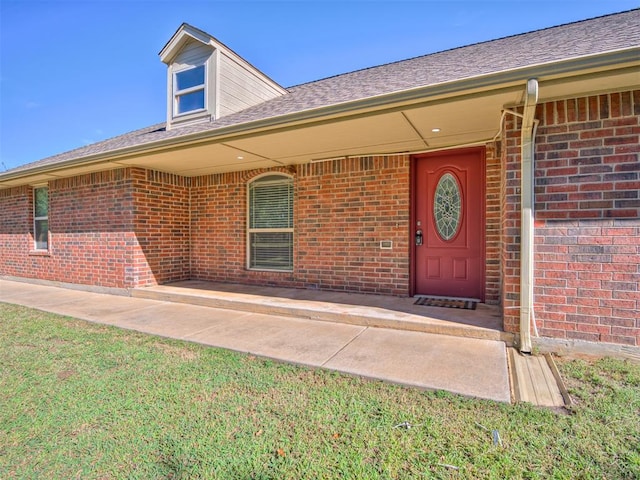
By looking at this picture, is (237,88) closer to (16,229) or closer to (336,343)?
(336,343)

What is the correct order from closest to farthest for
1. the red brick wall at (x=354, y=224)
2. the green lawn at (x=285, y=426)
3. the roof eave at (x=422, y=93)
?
the green lawn at (x=285, y=426) → the roof eave at (x=422, y=93) → the red brick wall at (x=354, y=224)

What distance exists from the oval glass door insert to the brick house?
0.08ft

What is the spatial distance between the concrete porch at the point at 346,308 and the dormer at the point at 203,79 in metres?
3.33

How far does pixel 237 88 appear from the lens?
6.69 m

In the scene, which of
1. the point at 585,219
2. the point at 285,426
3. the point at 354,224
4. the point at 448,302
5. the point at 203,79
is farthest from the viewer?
the point at 203,79

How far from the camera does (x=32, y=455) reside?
1.90 metres

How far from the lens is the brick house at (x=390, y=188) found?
313cm

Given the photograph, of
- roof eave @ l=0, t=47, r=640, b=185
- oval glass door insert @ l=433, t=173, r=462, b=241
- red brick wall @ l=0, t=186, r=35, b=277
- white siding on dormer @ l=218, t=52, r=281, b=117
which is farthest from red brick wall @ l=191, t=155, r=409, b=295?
red brick wall @ l=0, t=186, r=35, b=277

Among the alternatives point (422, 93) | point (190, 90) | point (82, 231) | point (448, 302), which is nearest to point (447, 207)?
point (448, 302)

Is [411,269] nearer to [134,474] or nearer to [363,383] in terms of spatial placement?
[363,383]

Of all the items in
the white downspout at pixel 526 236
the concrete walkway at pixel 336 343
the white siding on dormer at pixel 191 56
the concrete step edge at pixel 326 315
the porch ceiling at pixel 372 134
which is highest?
the white siding on dormer at pixel 191 56

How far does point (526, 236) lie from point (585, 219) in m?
0.53

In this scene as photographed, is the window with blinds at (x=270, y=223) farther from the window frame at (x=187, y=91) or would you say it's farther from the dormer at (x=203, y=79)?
the window frame at (x=187, y=91)

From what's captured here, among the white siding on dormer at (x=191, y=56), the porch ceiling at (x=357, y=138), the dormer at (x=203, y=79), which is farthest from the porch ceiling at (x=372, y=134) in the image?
the white siding on dormer at (x=191, y=56)
